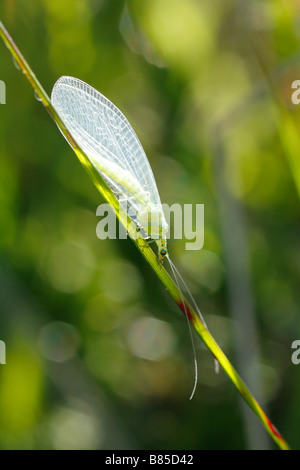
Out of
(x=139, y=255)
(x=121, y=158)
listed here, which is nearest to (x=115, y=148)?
(x=121, y=158)

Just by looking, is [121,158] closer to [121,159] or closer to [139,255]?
[121,159]

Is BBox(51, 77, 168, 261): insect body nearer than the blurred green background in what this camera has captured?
Yes

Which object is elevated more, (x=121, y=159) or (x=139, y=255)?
(x=121, y=159)

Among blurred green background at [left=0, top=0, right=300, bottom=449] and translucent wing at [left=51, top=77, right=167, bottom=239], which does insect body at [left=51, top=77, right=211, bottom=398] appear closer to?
translucent wing at [left=51, top=77, right=167, bottom=239]

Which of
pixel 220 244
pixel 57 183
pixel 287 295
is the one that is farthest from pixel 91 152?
pixel 287 295

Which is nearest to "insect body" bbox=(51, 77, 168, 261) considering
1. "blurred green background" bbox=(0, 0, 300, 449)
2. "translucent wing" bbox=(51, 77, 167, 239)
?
"translucent wing" bbox=(51, 77, 167, 239)

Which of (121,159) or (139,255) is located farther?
(139,255)
